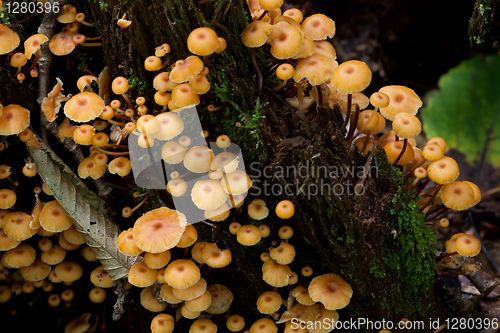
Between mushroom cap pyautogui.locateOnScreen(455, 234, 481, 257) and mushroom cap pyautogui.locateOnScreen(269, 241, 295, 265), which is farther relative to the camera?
mushroom cap pyautogui.locateOnScreen(455, 234, 481, 257)

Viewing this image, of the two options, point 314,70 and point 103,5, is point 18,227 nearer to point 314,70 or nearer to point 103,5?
point 103,5

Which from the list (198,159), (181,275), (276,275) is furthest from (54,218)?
(276,275)

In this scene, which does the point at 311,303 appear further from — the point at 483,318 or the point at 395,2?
the point at 395,2

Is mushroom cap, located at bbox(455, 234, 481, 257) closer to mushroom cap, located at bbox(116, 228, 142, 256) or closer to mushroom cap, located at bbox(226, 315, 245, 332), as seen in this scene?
mushroom cap, located at bbox(226, 315, 245, 332)

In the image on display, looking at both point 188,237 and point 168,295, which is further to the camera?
point 168,295

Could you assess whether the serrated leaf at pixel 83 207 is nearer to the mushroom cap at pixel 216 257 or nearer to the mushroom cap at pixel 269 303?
the mushroom cap at pixel 216 257

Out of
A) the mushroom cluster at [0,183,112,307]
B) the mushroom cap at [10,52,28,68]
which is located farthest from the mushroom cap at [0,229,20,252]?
the mushroom cap at [10,52,28,68]

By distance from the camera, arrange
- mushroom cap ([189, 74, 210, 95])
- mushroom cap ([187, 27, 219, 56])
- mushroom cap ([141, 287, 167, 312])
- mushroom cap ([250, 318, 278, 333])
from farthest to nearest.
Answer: mushroom cap ([141, 287, 167, 312]) → mushroom cap ([250, 318, 278, 333]) → mushroom cap ([189, 74, 210, 95]) → mushroom cap ([187, 27, 219, 56])

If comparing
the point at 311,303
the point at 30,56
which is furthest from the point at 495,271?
the point at 30,56
